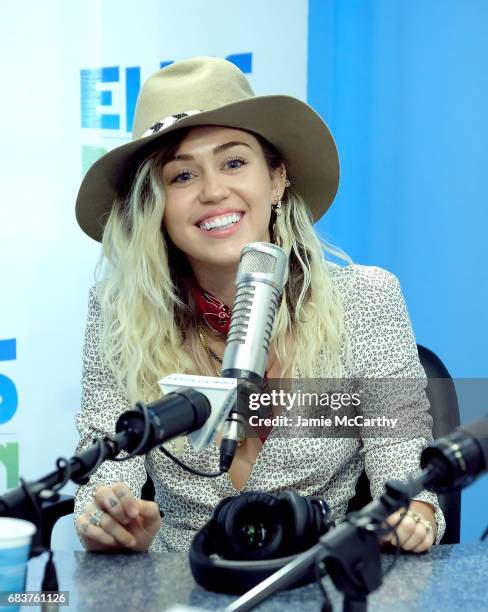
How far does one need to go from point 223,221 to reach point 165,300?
23cm

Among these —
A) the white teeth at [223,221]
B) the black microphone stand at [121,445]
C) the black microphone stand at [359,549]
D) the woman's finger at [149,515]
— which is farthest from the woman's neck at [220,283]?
the black microphone stand at [359,549]

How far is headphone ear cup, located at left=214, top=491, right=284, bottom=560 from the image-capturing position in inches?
44.6

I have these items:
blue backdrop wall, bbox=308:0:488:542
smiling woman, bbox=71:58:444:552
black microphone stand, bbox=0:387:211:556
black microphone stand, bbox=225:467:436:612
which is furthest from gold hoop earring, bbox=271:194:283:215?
black microphone stand, bbox=225:467:436:612

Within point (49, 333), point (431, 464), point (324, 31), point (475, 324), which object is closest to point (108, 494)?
point (431, 464)

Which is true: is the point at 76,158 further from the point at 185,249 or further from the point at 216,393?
the point at 216,393

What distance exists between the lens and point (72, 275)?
7.83 ft

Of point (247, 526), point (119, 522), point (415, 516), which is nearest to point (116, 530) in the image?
point (119, 522)

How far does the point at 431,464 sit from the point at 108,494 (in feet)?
2.03

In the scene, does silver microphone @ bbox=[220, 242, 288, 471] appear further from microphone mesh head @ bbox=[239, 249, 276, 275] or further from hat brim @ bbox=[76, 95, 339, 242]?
hat brim @ bbox=[76, 95, 339, 242]

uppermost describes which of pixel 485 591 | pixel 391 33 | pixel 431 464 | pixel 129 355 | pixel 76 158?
pixel 391 33

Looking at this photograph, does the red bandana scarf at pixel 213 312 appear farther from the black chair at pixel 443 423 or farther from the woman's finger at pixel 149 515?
the woman's finger at pixel 149 515

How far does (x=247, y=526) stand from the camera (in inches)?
45.8

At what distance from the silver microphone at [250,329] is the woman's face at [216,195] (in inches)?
24.4

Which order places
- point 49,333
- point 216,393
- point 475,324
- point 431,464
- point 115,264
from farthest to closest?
point 475,324
point 49,333
point 115,264
point 216,393
point 431,464
